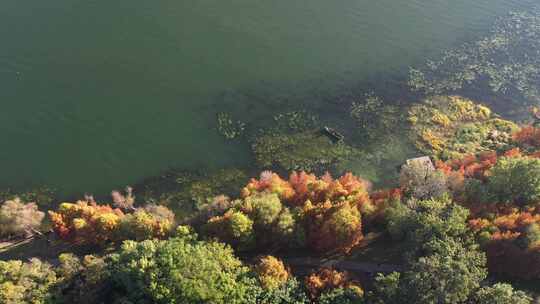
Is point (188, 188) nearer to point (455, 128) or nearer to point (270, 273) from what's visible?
point (270, 273)

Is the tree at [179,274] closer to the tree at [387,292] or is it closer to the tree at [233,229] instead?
the tree at [233,229]

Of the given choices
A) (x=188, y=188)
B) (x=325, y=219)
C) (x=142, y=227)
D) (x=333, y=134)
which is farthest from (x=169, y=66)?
(x=325, y=219)

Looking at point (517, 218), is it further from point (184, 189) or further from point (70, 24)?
point (70, 24)

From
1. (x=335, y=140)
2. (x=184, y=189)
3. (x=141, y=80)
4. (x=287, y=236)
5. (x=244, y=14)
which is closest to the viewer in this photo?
(x=287, y=236)

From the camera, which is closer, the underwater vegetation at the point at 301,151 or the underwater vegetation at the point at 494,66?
the underwater vegetation at the point at 301,151

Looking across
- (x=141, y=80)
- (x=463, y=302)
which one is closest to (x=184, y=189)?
(x=141, y=80)

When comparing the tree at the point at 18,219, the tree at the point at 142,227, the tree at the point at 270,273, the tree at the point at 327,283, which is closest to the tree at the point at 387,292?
the tree at the point at 327,283

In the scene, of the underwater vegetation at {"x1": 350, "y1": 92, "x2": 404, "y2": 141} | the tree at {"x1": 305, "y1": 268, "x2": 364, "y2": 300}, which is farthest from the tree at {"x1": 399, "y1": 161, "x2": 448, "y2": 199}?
the tree at {"x1": 305, "y1": 268, "x2": 364, "y2": 300}
